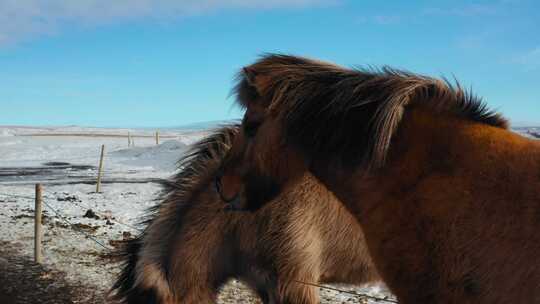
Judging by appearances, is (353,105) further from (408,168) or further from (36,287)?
(36,287)

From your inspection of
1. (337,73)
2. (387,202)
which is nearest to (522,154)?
(387,202)

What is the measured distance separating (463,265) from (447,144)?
494 mm

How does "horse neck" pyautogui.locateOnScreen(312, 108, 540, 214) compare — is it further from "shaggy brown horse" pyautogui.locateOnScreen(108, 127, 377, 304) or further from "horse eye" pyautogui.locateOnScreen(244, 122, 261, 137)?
"shaggy brown horse" pyautogui.locateOnScreen(108, 127, 377, 304)

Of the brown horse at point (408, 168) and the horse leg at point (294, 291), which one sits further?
the horse leg at point (294, 291)

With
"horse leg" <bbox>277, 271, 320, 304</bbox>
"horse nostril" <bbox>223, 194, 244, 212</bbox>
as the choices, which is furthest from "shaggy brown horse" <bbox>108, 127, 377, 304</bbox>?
"horse nostril" <bbox>223, 194, 244, 212</bbox>

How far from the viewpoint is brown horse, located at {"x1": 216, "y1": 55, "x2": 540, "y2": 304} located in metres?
1.66

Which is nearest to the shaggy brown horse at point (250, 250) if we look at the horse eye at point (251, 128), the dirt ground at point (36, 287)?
the horse eye at point (251, 128)

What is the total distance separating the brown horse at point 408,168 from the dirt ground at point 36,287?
13.7 ft

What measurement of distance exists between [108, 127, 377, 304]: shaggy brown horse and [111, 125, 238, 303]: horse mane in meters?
0.01

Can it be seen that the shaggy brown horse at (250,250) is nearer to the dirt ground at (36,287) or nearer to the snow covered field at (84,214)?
the snow covered field at (84,214)

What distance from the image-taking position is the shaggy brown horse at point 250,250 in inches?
152

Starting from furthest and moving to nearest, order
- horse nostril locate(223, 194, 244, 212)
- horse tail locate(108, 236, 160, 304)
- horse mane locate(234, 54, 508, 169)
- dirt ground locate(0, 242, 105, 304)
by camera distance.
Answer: dirt ground locate(0, 242, 105, 304)
horse tail locate(108, 236, 160, 304)
horse nostril locate(223, 194, 244, 212)
horse mane locate(234, 54, 508, 169)

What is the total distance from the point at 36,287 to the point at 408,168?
226 inches

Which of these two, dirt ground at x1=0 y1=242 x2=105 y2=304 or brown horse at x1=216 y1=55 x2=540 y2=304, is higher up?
brown horse at x1=216 y1=55 x2=540 y2=304
